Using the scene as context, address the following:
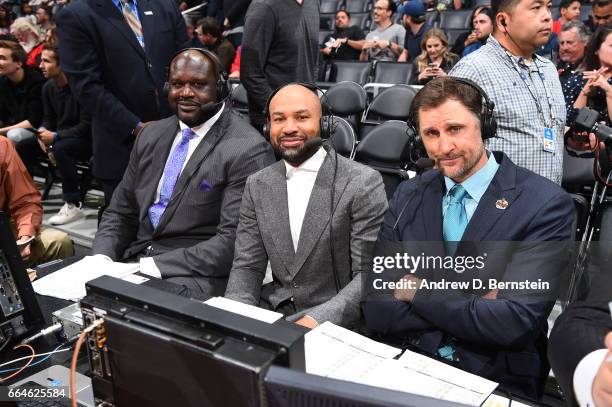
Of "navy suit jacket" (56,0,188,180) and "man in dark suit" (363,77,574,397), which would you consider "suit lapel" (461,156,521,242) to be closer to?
"man in dark suit" (363,77,574,397)

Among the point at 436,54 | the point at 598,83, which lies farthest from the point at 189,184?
the point at 436,54

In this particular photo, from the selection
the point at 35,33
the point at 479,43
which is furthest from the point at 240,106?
the point at 35,33

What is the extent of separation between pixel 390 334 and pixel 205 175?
1025 mm

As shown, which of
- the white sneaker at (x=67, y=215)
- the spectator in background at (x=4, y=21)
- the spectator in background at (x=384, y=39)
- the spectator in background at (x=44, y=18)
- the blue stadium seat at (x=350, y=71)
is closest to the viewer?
the white sneaker at (x=67, y=215)

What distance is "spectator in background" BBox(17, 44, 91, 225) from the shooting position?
15.7ft

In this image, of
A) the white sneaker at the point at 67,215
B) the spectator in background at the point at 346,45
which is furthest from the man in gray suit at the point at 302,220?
the spectator in background at the point at 346,45

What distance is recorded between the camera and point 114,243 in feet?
8.04

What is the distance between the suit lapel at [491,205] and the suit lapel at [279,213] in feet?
2.09

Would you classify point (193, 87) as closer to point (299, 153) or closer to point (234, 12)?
point (299, 153)

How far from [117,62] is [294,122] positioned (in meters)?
1.50

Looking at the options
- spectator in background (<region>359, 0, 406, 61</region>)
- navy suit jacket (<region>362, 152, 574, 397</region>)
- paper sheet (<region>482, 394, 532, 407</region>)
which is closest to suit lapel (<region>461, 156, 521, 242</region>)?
navy suit jacket (<region>362, 152, 574, 397</region>)

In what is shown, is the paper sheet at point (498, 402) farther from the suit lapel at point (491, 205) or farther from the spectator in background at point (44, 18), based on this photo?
the spectator in background at point (44, 18)

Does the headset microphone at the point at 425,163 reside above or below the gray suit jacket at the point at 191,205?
above

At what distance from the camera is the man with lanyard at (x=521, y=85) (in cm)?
234
